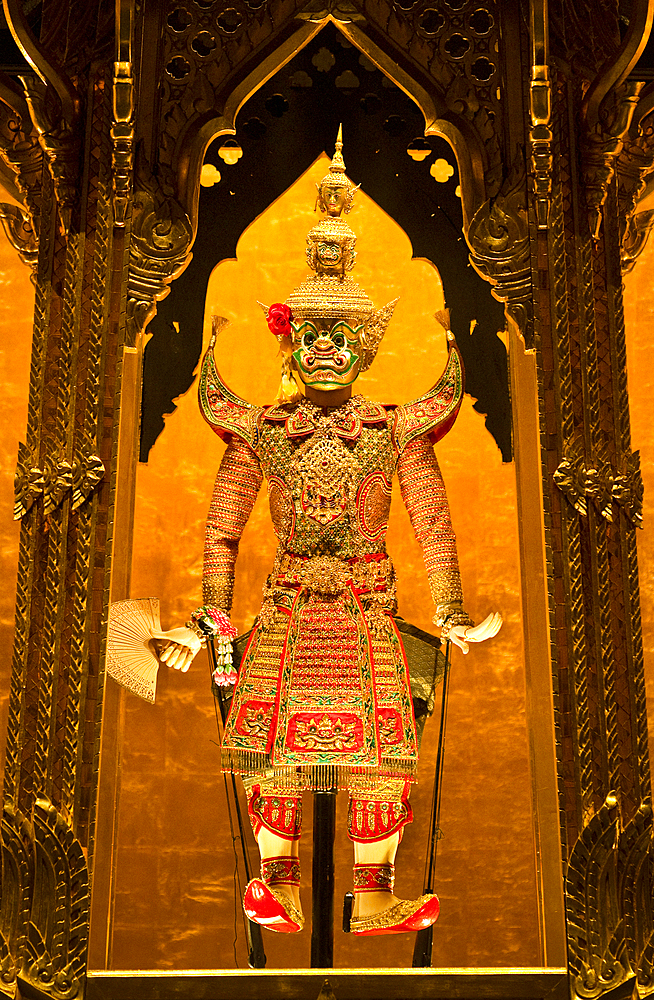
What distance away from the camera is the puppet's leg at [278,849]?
4.12m

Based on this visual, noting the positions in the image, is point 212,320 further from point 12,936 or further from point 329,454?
point 12,936

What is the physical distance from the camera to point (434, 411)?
4.48 m

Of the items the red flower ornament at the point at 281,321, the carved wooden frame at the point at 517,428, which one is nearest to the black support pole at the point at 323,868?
the carved wooden frame at the point at 517,428

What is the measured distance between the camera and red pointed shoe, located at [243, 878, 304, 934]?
13.3ft

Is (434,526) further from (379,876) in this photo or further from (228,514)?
(379,876)

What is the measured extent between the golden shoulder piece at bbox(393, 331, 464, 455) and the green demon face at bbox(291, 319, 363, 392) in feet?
0.70

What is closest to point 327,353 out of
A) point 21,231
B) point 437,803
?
point 21,231

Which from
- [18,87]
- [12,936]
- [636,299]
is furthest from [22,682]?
[636,299]

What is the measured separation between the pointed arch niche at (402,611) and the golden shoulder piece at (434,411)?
0.19 metres

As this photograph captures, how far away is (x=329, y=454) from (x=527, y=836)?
130cm

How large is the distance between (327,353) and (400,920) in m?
1.71

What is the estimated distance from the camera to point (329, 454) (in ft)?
14.4

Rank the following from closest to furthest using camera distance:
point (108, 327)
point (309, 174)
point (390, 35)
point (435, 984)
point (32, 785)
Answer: point (435, 984)
point (32, 785)
point (108, 327)
point (390, 35)
point (309, 174)

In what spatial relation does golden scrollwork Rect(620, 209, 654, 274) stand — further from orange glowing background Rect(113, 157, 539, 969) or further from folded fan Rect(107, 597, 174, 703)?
folded fan Rect(107, 597, 174, 703)
